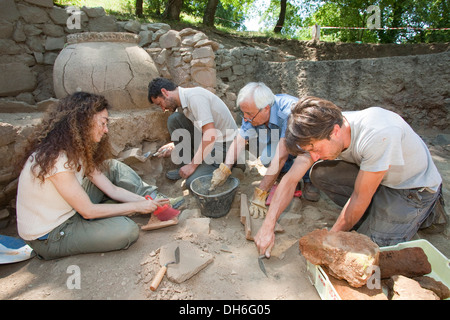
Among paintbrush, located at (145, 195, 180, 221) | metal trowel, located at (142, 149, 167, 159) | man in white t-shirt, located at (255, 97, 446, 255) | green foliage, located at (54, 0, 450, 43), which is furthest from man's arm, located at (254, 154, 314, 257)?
green foliage, located at (54, 0, 450, 43)

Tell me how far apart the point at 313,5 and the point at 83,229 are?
57.6 feet

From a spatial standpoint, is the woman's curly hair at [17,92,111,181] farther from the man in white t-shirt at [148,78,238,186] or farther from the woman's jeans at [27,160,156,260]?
the man in white t-shirt at [148,78,238,186]

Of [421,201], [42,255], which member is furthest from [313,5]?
[42,255]

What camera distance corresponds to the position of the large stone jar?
348cm

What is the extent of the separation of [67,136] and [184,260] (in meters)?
1.17

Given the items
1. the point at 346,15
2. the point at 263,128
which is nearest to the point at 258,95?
the point at 263,128

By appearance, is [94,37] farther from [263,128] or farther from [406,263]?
[406,263]

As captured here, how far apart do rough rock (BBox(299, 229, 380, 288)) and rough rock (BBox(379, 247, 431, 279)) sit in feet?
0.55

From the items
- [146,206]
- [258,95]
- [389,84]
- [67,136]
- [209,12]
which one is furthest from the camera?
[209,12]

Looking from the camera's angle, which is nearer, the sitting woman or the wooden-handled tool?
the wooden-handled tool

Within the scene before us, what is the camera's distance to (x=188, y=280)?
1745 mm

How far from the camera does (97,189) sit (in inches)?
95.2

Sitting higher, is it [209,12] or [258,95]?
[209,12]

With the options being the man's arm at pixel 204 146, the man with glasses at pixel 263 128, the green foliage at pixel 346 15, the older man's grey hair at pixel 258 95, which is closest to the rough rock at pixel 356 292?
the man with glasses at pixel 263 128
